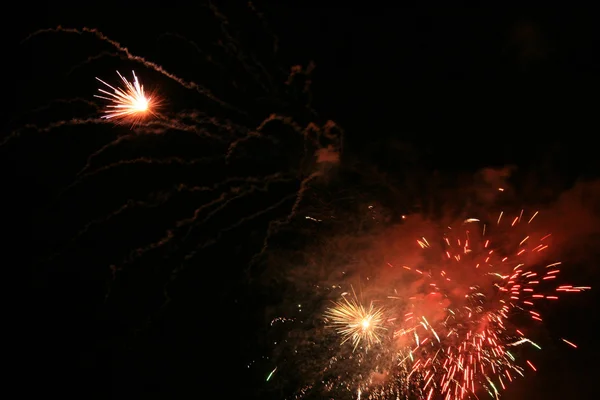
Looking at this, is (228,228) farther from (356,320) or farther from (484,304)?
(484,304)

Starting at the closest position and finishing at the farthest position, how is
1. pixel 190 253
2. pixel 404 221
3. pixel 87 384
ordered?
pixel 404 221 → pixel 190 253 → pixel 87 384

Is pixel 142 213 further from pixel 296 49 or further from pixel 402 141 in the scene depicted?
pixel 402 141

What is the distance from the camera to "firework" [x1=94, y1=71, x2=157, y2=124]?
15.4 ft

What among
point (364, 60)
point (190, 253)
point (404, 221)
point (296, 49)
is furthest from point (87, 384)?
point (364, 60)

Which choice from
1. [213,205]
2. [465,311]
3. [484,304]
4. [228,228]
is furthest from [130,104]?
[484,304]

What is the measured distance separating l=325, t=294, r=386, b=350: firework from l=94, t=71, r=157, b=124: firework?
13.2 feet

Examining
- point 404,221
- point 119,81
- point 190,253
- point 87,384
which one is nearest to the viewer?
point 119,81

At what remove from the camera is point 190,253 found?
6.20 meters

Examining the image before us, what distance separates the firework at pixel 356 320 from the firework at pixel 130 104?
13.2ft

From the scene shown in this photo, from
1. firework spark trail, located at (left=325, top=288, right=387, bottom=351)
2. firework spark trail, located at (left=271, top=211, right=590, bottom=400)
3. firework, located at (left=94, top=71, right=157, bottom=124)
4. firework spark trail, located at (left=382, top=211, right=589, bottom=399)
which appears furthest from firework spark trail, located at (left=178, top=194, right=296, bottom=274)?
firework spark trail, located at (left=382, top=211, right=589, bottom=399)

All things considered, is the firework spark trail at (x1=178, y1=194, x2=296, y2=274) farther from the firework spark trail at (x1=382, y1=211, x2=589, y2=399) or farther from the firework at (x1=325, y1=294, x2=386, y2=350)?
the firework spark trail at (x1=382, y1=211, x2=589, y2=399)

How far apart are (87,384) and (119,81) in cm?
546

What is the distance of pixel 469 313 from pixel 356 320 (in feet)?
5.53

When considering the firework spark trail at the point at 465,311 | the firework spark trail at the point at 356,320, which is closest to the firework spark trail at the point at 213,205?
the firework spark trail at the point at 356,320
